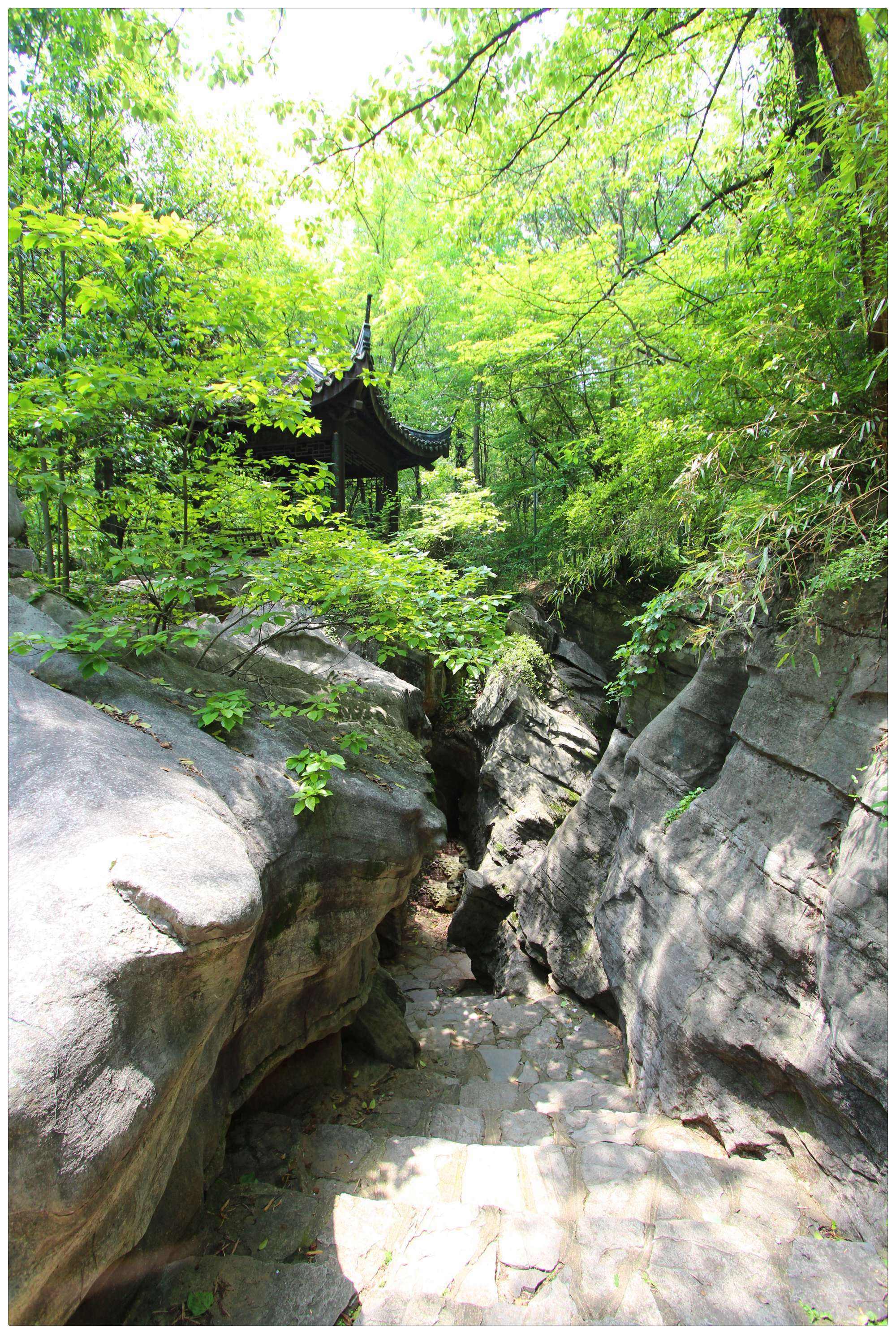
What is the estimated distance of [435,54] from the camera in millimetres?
3428

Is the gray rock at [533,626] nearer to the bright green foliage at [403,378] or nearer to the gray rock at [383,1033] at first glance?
the bright green foliage at [403,378]

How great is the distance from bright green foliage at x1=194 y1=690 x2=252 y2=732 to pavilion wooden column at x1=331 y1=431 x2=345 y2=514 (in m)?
6.42

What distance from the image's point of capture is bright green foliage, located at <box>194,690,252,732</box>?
3859 millimetres

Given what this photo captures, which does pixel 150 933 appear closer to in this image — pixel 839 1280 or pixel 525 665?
pixel 839 1280

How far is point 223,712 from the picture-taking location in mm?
3910

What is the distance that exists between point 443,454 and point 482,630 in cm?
1025

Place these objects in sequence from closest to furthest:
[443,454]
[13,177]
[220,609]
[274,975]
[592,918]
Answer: [274,975] < [13,177] < [592,918] < [220,609] < [443,454]

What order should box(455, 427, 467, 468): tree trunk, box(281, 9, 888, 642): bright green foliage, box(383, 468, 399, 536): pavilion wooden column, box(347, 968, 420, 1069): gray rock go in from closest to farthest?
box(281, 9, 888, 642): bright green foliage
box(347, 968, 420, 1069): gray rock
box(383, 468, 399, 536): pavilion wooden column
box(455, 427, 467, 468): tree trunk

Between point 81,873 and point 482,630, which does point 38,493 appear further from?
point 482,630

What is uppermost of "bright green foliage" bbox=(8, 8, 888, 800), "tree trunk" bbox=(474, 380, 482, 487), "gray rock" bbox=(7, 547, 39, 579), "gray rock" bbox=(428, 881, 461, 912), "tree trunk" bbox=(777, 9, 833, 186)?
"tree trunk" bbox=(474, 380, 482, 487)

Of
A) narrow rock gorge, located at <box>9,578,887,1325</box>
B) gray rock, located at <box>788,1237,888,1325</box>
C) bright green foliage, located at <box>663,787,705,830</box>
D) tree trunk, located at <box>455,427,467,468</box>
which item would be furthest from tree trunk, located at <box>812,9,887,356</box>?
tree trunk, located at <box>455,427,467,468</box>

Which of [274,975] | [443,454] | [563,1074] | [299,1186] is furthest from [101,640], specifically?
[443,454]

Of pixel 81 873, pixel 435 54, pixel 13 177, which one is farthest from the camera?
pixel 13 177

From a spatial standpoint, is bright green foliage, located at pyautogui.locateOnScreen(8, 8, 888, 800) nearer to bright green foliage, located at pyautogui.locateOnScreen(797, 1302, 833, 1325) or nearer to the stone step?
the stone step
